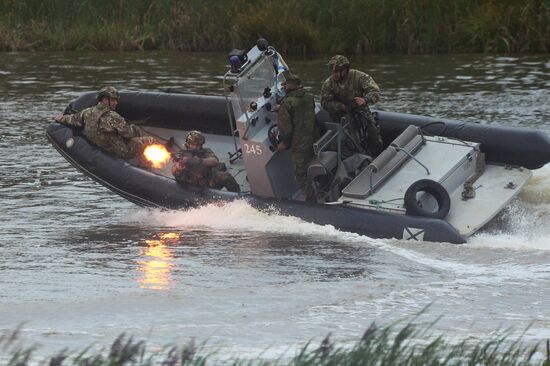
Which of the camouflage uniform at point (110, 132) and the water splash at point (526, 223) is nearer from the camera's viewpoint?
the water splash at point (526, 223)

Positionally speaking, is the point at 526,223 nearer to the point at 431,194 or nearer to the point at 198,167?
the point at 431,194

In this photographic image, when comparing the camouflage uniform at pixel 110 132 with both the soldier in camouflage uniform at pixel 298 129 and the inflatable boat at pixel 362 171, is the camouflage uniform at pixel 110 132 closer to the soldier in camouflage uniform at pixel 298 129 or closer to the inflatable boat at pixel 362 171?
the inflatable boat at pixel 362 171

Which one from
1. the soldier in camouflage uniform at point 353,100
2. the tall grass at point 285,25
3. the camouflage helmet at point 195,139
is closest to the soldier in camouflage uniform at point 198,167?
the camouflage helmet at point 195,139

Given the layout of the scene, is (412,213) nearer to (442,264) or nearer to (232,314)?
(442,264)

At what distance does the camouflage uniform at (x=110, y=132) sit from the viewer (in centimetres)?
1284

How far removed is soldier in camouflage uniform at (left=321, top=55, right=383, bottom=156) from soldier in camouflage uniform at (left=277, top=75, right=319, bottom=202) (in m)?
0.35

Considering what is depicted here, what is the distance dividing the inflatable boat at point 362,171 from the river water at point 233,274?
16 cm

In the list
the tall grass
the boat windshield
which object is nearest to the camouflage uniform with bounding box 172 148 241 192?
the boat windshield

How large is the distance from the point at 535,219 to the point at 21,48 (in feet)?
58.7

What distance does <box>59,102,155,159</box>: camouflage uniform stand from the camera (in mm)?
12836

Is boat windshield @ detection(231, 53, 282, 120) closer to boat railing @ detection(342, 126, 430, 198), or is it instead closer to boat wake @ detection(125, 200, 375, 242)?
boat wake @ detection(125, 200, 375, 242)

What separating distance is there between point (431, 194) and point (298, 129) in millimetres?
1388

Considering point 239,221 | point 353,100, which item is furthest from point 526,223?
point 239,221

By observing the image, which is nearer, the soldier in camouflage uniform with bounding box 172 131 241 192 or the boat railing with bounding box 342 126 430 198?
the boat railing with bounding box 342 126 430 198
